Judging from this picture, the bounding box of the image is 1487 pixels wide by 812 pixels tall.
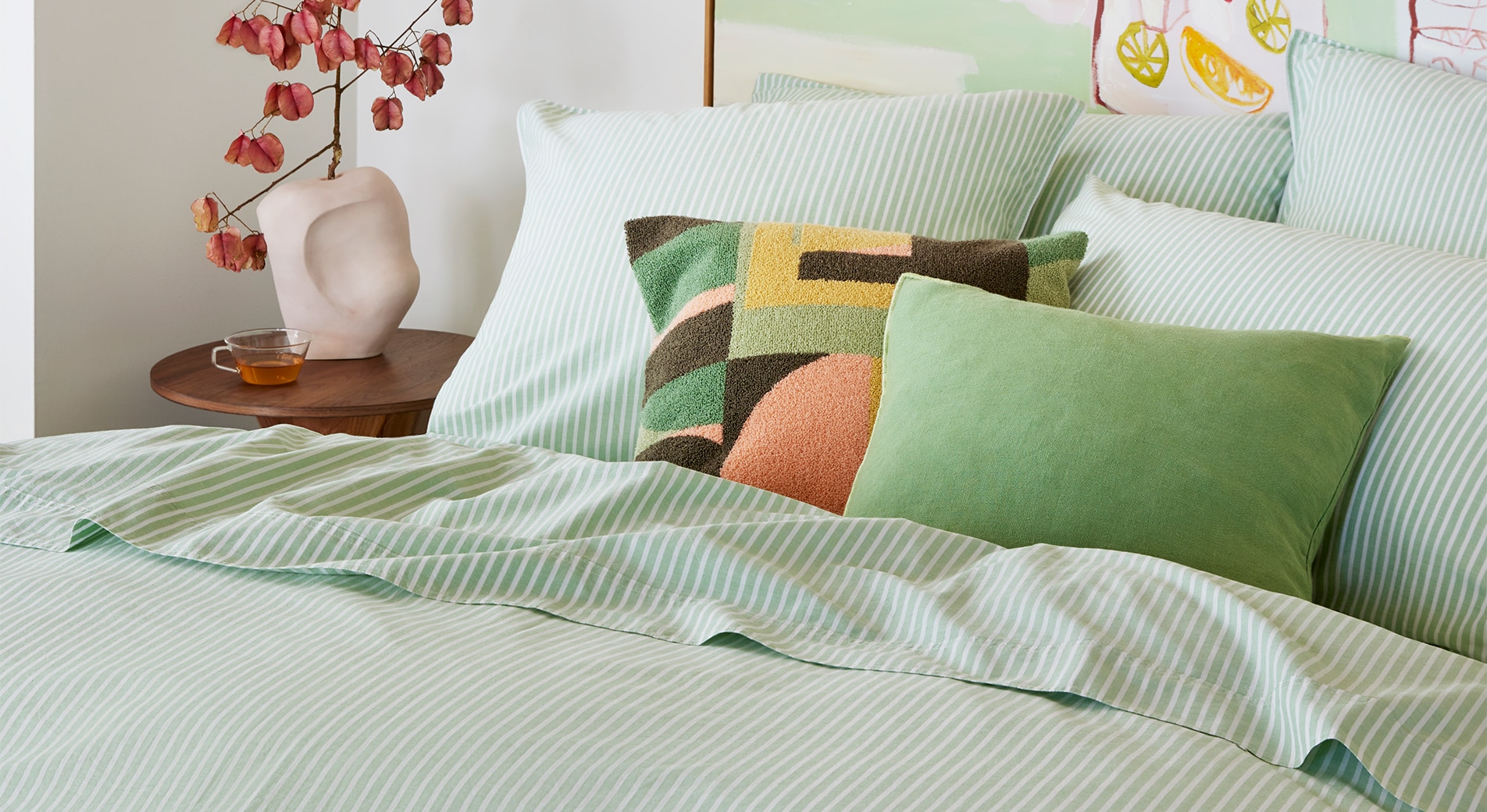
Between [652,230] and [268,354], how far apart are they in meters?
0.80

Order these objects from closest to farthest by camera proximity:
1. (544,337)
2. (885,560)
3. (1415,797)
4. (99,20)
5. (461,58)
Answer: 1. (1415,797)
2. (885,560)
3. (544,337)
4. (99,20)
5. (461,58)

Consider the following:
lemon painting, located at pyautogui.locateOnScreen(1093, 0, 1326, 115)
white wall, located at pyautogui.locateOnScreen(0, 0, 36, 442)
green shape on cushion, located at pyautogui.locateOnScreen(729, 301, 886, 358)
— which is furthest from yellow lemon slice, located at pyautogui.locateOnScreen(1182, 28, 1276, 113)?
white wall, located at pyautogui.locateOnScreen(0, 0, 36, 442)

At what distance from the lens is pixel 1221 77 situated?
1.62 m

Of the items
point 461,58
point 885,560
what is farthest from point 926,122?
point 461,58

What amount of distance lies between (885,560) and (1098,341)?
257 mm

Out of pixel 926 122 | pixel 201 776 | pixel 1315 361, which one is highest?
pixel 926 122

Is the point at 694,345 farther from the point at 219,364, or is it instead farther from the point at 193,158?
the point at 193,158

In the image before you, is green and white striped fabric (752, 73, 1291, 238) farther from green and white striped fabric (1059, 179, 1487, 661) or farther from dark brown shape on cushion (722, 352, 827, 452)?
dark brown shape on cushion (722, 352, 827, 452)

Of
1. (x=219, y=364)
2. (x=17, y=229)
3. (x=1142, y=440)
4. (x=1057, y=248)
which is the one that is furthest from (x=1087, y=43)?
(x=17, y=229)

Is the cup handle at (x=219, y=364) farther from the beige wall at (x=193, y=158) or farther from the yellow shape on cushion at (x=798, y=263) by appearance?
the yellow shape on cushion at (x=798, y=263)

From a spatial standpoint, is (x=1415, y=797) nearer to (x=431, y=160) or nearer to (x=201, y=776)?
(x=201, y=776)

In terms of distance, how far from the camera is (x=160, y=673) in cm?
74

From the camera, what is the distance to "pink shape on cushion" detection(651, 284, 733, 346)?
3.99ft

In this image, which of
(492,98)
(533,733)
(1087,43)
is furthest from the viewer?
(492,98)
